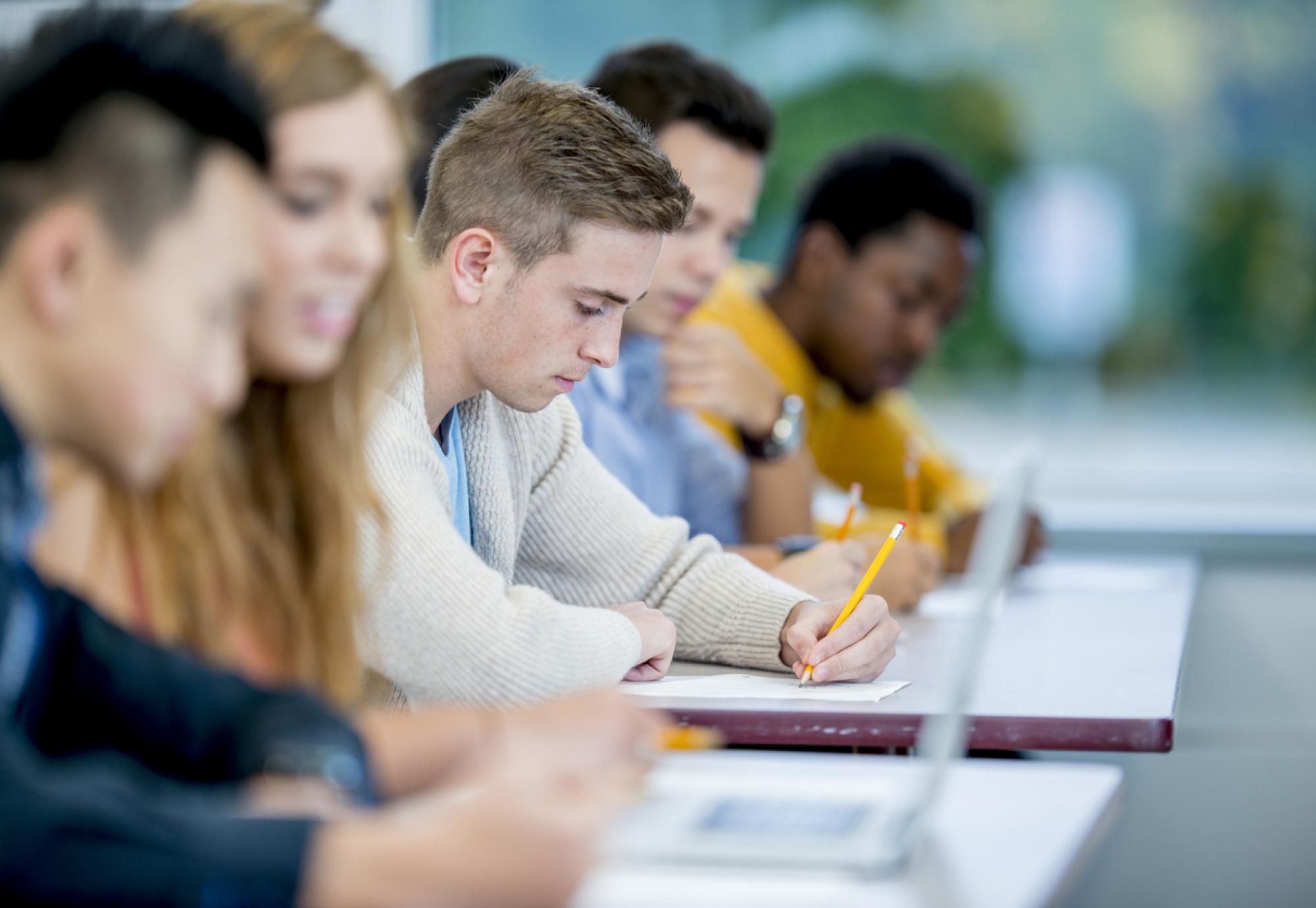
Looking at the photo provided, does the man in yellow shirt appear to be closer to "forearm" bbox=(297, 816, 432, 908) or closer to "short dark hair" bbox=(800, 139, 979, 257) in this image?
"short dark hair" bbox=(800, 139, 979, 257)

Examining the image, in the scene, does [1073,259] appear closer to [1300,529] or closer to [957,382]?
[957,382]

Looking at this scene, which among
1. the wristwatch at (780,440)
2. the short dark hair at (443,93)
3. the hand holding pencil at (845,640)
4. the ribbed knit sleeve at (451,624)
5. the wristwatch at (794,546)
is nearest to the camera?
the ribbed knit sleeve at (451,624)

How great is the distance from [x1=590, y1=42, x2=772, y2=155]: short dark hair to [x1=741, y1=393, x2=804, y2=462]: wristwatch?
40 cm

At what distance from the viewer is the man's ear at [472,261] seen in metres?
1.58

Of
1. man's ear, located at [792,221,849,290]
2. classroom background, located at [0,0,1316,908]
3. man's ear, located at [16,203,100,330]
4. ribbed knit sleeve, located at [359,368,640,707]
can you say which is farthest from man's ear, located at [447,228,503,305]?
classroom background, located at [0,0,1316,908]

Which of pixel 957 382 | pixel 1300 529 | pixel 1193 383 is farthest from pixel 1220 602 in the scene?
pixel 957 382

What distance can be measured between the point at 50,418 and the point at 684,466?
1.65m

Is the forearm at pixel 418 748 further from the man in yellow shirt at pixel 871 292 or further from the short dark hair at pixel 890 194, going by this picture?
the short dark hair at pixel 890 194

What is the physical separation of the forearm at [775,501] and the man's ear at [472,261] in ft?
3.14

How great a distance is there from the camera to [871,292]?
2.93 metres

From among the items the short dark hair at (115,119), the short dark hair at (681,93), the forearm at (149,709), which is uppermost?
the short dark hair at (681,93)

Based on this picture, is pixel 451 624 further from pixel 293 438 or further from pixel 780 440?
pixel 780 440

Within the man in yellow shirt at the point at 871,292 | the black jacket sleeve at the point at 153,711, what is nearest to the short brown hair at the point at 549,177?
the black jacket sleeve at the point at 153,711

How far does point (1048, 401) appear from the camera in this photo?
362cm
